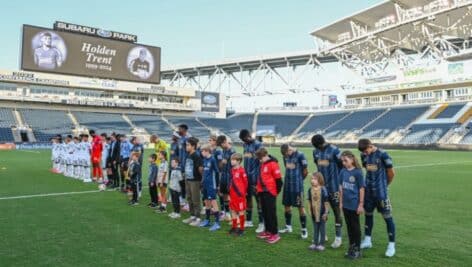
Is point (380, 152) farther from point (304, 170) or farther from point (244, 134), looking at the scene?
point (244, 134)

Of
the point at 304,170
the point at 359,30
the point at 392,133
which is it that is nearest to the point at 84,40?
the point at 359,30

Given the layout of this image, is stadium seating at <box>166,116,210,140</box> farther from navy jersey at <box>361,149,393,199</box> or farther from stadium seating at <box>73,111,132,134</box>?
navy jersey at <box>361,149,393,199</box>

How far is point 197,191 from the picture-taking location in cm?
862

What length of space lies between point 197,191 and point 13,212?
14.3 ft

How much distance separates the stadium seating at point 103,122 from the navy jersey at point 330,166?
53.3 metres

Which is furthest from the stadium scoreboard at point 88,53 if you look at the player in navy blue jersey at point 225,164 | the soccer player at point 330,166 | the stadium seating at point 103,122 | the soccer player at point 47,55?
the soccer player at point 330,166

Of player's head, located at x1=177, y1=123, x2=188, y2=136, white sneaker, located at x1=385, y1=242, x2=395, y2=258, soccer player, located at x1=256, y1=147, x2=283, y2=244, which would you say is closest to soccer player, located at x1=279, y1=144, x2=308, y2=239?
soccer player, located at x1=256, y1=147, x2=283, y2=244

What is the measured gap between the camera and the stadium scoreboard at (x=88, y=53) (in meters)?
48.6

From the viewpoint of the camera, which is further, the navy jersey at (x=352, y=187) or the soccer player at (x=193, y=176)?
the soccer player at (x=193, y=176)

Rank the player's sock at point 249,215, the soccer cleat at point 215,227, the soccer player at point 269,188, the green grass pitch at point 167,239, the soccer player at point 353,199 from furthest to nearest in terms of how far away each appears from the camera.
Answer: the player's sock at point 249,215 < the soccer cleat at point 215,227 < the soccer player at point 269,188 < the soccer player at point 353,199 < the green grass pitch at point 167,239

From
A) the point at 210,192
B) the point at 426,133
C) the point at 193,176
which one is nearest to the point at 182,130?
the point at 193,176

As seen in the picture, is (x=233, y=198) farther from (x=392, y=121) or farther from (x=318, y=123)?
(x=318, y=123)

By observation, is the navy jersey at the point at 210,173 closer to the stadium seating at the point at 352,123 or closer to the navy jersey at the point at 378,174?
the navy jersey at the point at 378,174

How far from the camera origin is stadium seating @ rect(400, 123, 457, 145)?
48838 millimetres
